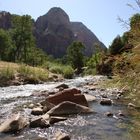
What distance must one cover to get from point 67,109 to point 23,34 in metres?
43.6

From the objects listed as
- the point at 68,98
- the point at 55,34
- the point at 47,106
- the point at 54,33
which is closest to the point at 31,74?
the point at 68,98

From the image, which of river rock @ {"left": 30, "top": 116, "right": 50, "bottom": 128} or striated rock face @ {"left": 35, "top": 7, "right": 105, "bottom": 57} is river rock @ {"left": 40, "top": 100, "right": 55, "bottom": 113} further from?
striated rock face @ {"left": 35, "top": 7, "right": 105, "bottom": 57}

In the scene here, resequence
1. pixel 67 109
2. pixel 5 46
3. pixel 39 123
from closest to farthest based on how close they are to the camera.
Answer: pixel 39 123 → pixel 67 109 → pixel 5 46

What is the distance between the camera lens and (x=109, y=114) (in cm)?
1355

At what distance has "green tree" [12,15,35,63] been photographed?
5494 cm

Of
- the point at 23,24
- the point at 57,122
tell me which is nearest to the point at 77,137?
the point at 57,122

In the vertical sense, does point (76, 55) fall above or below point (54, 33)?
below

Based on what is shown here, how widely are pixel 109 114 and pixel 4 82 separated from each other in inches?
596

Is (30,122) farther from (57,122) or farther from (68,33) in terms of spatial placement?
(68,33)

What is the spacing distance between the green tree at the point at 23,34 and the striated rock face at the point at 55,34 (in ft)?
369

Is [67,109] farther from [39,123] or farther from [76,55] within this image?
[76,55]

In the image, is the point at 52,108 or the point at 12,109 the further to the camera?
the point at 12,109

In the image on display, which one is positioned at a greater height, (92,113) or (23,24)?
(23,24)

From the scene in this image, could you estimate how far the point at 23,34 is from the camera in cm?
5566
